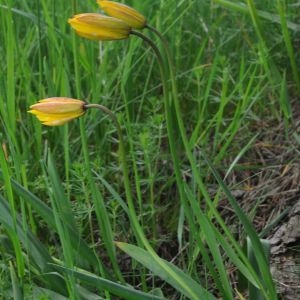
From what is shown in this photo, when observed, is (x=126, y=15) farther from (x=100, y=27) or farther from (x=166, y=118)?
(x=166, y=118)

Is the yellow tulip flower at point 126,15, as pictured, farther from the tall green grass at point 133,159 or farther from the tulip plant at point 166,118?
the tall green grass at point 133,159

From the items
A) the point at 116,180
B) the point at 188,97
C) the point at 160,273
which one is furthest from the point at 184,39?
the point at 160,273

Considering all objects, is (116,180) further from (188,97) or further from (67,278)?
(67,278)

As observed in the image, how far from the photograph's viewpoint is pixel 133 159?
1.75m

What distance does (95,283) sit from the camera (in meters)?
1.47

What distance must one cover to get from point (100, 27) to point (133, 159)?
41 cm

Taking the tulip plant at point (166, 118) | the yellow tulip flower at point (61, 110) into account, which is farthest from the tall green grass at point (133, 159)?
the yellow tulip flower at point (61, 110)

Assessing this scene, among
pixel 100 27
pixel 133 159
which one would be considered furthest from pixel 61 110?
pixel 133 159

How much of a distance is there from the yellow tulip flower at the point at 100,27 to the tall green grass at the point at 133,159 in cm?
19

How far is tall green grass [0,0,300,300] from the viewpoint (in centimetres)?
154

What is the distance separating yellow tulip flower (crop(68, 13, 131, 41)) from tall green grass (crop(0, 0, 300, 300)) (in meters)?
0.19

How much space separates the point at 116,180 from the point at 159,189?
0.12 meters

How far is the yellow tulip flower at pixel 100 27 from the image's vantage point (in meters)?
1.40

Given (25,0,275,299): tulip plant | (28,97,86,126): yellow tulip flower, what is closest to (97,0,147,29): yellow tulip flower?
(25,0,275,299): tulip plant
